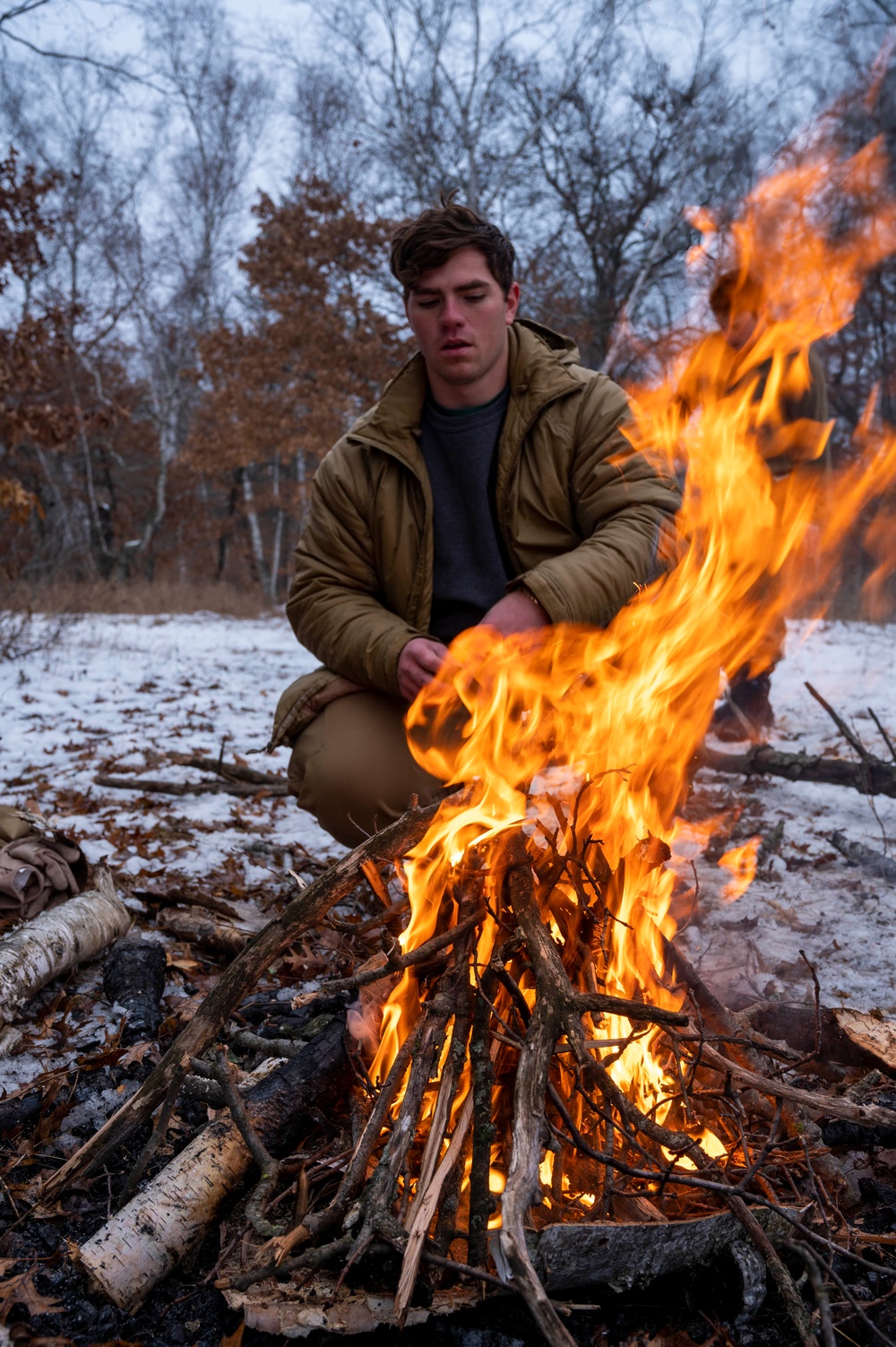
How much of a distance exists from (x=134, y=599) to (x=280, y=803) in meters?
11.7

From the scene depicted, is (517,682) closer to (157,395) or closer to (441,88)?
(441,88)

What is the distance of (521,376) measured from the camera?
10.8 feet

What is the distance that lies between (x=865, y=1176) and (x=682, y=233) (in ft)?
48.6

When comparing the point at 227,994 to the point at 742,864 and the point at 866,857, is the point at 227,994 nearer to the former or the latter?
the point at 742,864

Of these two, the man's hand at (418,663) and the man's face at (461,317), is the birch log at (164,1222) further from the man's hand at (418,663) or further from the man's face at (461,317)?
the man's face at (461,317)

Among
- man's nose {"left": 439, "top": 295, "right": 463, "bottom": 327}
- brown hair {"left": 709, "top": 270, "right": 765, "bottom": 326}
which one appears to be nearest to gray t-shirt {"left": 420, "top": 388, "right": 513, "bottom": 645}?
man's nose {"left": 439, "top": 295, "right": 463, "bottom": 327}

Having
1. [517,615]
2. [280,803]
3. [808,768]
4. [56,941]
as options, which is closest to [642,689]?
[517,615]

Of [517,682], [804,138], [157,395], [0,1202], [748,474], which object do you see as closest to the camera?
[0,1202]

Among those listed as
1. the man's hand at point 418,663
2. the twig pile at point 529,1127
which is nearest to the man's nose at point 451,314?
the man's hand at point 418,663

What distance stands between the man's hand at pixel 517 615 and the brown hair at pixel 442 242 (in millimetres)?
1265

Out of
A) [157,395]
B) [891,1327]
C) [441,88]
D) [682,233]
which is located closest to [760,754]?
[891,1327]

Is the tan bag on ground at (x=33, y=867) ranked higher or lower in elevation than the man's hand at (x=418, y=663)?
lower

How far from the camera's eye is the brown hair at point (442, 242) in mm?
3035

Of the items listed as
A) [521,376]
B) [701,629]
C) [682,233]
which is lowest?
[701,629]
